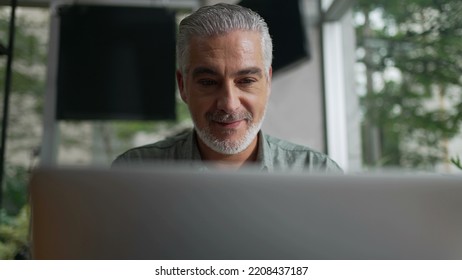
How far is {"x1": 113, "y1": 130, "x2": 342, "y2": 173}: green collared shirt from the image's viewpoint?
1.05 m

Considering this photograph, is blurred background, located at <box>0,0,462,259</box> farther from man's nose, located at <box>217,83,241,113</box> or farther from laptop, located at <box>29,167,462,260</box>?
laptop, located at <box>29,167,462,260</box>

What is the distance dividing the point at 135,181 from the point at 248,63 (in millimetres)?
616

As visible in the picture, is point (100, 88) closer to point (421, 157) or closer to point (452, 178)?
point (421, 157)

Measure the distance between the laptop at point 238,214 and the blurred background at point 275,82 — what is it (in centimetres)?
53

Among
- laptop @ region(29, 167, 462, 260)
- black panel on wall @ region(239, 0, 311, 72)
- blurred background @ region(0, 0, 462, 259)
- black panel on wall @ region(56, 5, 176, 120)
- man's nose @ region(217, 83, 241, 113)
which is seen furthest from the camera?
black panel on wall @ region(56, 5, 176, 120)

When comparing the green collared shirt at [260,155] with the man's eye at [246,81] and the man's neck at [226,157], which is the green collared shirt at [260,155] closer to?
the man's neck at [226,157]

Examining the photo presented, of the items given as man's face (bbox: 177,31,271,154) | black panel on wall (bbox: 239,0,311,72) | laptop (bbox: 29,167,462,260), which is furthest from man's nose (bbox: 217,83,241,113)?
laptop (bbox: 29,167,462,260)

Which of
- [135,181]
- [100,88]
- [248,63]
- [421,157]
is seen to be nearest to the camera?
[135,181]

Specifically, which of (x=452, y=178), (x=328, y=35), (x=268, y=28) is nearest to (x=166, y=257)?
(x=452, y=178)

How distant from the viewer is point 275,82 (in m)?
1.46

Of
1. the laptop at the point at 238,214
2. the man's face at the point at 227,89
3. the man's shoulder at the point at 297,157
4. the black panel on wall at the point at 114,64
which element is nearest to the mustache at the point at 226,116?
the man's face at the point at 227,89

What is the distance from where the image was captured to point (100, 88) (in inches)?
97.2

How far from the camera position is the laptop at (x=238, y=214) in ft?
1.63

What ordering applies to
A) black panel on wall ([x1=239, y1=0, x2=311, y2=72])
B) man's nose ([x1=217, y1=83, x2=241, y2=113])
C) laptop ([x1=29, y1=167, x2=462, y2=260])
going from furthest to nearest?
1. black panel on wall ([x1=239, y1=0, x2=311, y2=72])
2. man's nose ([x1=217, y1=83, x2=241, y2=113])
3. laptop ([x1=29, y1=167, x2=462, y2=260])
